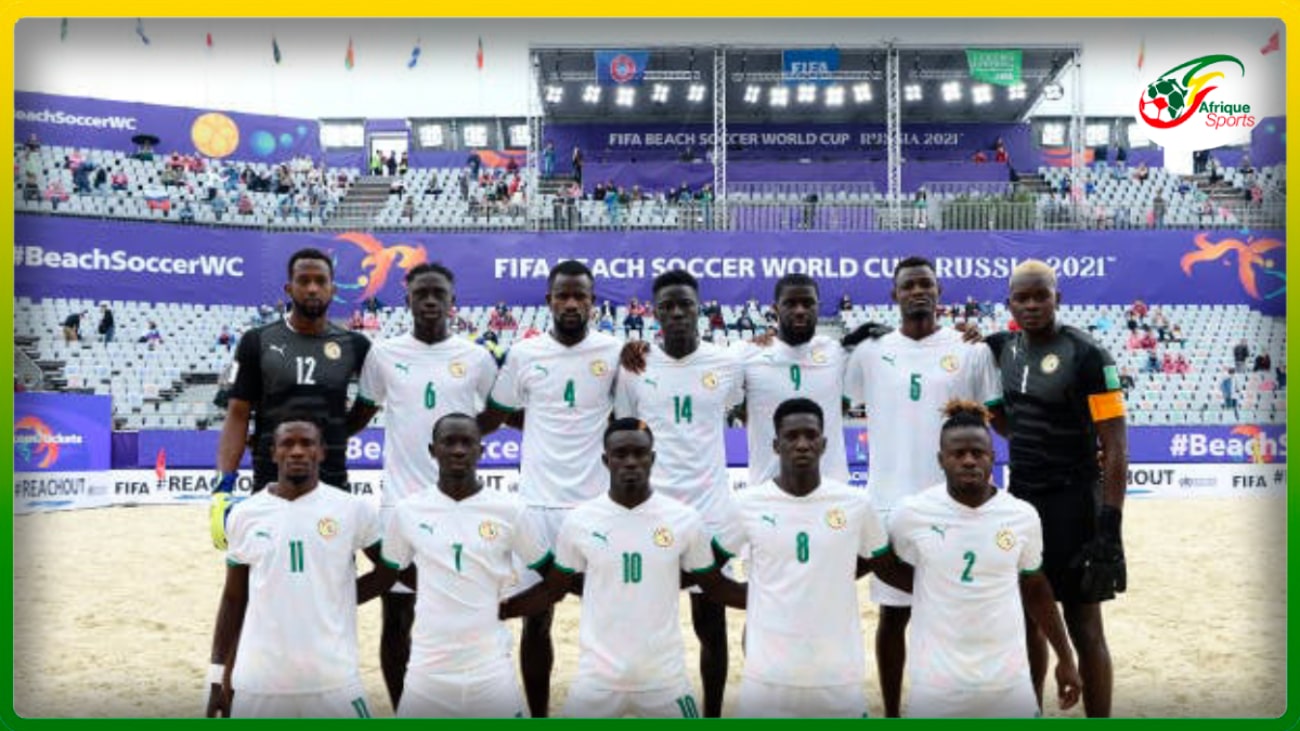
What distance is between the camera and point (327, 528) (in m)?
4.39

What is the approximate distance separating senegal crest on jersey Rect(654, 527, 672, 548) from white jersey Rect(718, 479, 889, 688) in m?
0.28

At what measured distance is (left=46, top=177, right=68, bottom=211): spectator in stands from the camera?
25.9 m

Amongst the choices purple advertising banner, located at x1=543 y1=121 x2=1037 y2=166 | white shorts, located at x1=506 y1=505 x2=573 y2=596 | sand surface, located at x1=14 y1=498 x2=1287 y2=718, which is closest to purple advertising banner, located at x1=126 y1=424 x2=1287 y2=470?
sand surface, located at x1=14 y1=498 x2=1287 y2=718

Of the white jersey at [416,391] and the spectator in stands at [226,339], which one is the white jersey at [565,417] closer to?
the white jersey at [416,391]

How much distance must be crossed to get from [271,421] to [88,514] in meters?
13.2

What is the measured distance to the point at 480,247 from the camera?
24938 mm

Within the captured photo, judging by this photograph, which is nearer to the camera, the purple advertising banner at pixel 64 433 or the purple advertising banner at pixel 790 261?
the purple advertising banner at pixel 64 433

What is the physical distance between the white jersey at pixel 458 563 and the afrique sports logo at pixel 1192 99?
13.9ft

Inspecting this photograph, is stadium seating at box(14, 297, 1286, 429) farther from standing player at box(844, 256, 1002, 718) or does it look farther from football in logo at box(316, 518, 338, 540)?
football in logo at box(316, 518, 338, 540)

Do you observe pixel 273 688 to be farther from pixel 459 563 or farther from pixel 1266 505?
pixel 1266 505

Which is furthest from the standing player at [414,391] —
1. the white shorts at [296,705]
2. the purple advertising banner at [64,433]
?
the purple advertising banner at [64,433]

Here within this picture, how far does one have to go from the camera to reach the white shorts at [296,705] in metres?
4.25

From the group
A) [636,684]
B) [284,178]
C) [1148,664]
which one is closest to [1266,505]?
[1148,664]

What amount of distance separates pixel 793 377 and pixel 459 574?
6.73ft
